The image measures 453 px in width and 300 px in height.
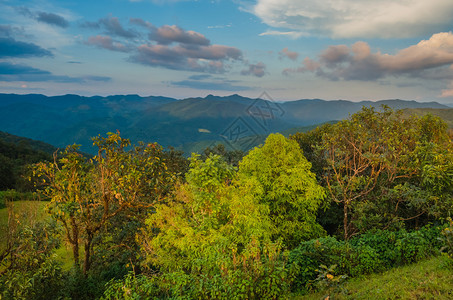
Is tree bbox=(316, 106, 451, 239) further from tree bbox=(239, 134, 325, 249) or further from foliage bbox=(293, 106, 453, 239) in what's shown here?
tree bbox=(239, 134, 325, 249)

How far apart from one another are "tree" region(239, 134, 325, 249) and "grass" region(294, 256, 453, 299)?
27.4 ft

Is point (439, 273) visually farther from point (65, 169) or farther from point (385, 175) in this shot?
point (65, 169)

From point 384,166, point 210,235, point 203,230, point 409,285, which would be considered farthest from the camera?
point 384,166

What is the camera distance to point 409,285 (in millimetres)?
8172

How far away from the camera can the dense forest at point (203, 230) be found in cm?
812

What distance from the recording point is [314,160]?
1150 inches

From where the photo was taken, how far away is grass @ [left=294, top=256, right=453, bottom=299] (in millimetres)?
7504

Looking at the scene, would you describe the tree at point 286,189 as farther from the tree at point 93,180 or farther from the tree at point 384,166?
the tree at point 93,180

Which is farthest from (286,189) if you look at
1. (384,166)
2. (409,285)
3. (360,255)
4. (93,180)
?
(93,180)

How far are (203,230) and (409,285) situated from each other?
7732 mm

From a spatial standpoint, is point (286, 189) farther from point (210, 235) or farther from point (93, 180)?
point (93, 180)

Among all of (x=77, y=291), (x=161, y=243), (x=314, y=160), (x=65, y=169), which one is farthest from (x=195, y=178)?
(x=314, y=160)

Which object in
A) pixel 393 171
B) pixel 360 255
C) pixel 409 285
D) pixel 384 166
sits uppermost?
pixel 384 166

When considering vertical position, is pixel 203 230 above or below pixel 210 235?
above
